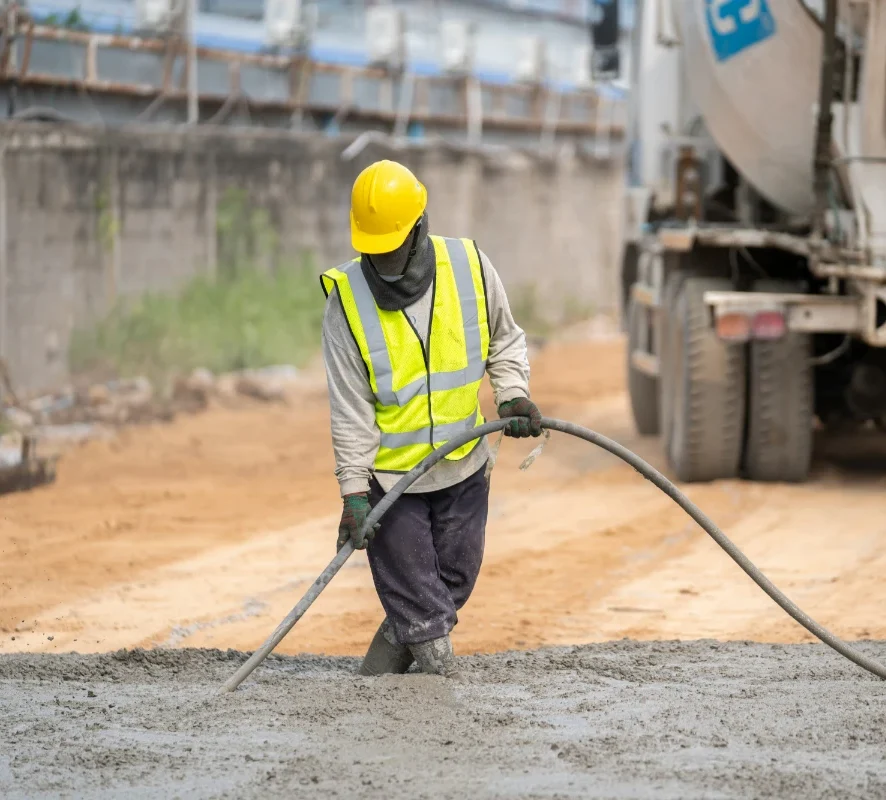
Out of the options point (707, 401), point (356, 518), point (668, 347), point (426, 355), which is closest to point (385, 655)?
point (356, 518)

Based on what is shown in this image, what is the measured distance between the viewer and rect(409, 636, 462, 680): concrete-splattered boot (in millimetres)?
5324

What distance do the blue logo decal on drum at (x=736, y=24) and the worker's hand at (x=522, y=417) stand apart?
4429mm

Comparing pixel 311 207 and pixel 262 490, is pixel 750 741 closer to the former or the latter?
pixel 262 490

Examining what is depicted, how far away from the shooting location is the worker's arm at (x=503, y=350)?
17.4 ft

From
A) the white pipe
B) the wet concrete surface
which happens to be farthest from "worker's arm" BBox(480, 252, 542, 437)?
the white pipe

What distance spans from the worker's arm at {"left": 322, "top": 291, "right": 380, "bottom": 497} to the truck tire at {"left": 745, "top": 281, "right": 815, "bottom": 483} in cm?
463

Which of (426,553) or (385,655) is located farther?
(385,655)

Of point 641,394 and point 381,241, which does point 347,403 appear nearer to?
point 381,241

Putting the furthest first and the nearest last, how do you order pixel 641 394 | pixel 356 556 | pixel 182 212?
pixel 182 212
pixel 641 394
pixel 356 556

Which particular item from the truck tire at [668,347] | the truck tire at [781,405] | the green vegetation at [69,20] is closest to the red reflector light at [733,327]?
the truck tire at [781,405]

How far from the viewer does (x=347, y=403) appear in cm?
512

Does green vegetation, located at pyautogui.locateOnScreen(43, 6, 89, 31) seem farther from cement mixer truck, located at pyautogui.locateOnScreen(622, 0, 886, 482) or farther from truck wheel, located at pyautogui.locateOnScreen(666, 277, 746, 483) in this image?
truck wheel, located at pyautogui.locateOnScreen(666, 277, 746, 483)

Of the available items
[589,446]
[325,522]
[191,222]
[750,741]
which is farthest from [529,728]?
[191,222]

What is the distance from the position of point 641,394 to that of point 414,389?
7.08 m
